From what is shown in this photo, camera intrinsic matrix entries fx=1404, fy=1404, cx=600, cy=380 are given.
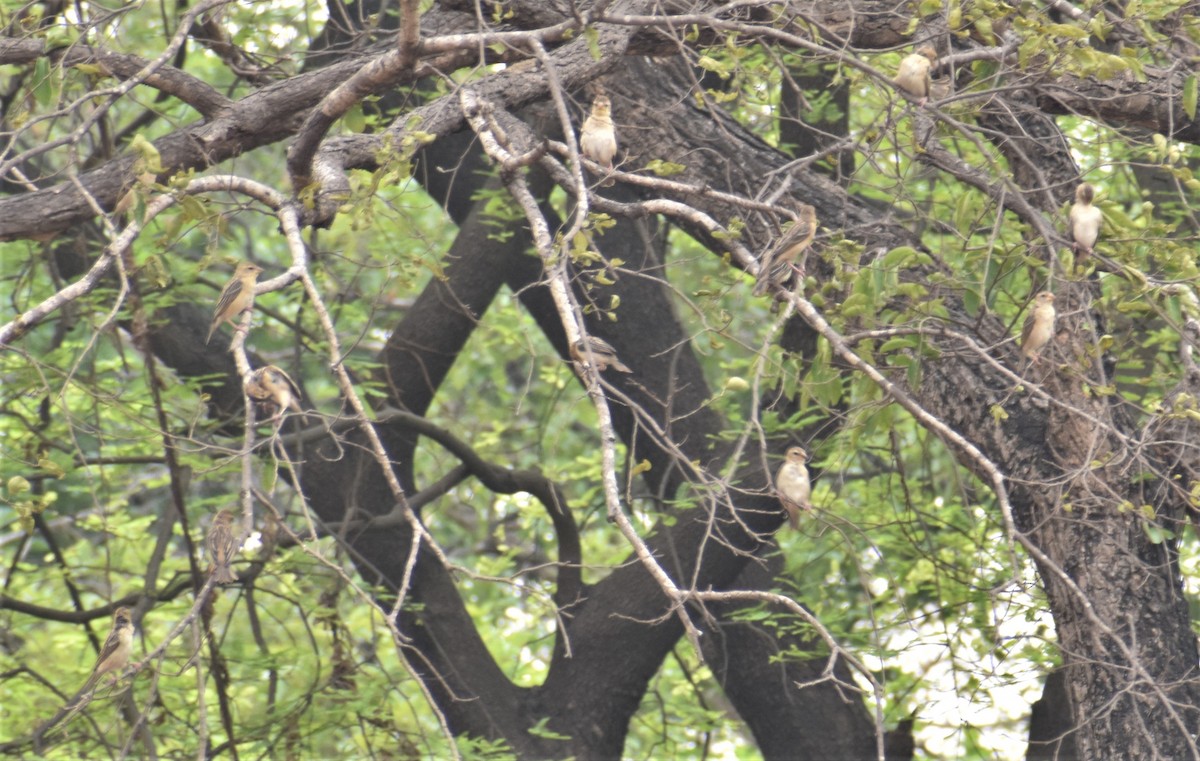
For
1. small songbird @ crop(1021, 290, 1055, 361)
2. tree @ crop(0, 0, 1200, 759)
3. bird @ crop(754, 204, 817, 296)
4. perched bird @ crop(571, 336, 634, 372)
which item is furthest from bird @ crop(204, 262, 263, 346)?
small songbird @ crop(1021, 290, 1055, 361)

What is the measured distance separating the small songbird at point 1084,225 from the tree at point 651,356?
0.09 meters

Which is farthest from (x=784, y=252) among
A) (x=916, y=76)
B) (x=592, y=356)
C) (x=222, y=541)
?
(x=222, y=541)

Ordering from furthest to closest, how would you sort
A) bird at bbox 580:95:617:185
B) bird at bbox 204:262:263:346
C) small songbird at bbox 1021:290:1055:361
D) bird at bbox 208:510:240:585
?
1. bird at bbox 580:95:617:185
2. small songbird at bbox 1021:290:1055:361
3. bird at bbox 204:262:263:346
4. bird at bbox 208:510:240:585

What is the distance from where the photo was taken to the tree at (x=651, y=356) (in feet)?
11.2

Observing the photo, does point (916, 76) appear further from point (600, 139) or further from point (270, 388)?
point (270, 388)

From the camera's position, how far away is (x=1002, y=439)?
432cm

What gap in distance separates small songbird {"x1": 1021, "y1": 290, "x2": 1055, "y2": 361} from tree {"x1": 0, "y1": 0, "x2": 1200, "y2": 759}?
0.10 metres

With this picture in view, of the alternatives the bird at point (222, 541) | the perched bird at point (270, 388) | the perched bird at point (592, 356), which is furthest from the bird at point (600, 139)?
the bird at point (222, 541)

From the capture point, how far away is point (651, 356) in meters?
5.22

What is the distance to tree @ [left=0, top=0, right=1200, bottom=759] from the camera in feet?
11.2

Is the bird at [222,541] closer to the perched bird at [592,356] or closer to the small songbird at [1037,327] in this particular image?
the perched bird at [592,356]

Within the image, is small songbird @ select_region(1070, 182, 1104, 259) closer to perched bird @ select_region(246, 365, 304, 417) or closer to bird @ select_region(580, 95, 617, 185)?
bird @ select_region(580, 95, 617, 185)

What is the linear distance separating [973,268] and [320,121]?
174cm

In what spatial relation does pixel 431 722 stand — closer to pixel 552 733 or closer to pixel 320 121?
pixel 552 733
